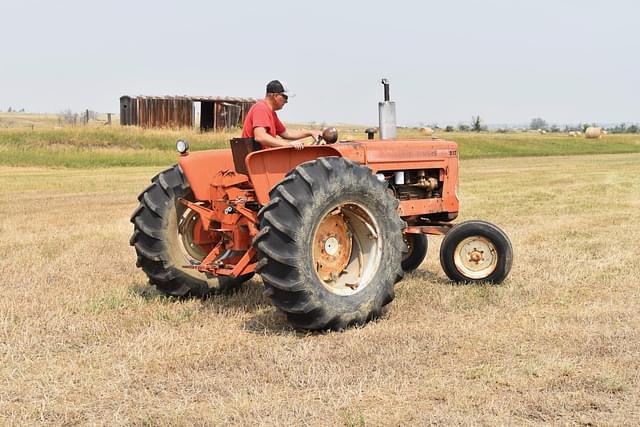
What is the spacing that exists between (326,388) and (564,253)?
198 inches

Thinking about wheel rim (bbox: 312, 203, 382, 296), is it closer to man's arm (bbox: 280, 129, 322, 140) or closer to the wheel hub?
the wheel hub

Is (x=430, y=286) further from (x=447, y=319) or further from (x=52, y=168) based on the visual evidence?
(x=52, y=168)

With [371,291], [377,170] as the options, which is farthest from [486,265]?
[371,291]

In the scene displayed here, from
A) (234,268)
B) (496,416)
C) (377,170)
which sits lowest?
(496,416)

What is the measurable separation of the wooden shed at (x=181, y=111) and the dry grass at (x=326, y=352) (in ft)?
98.0

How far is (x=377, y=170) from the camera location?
634cm

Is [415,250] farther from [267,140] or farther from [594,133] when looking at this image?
[594,133]

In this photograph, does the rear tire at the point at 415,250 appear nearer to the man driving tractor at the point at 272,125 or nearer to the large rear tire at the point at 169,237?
the man driving tractor at the point at 272,125

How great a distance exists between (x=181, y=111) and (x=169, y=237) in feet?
107

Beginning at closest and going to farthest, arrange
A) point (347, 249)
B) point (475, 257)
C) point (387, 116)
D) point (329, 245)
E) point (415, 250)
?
point (329, 245) < point (347, 249) < point (475, 257) < point (387, 116) < point (415, 250)

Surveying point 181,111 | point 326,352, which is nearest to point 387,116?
point 326,352

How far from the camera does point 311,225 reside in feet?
16.6

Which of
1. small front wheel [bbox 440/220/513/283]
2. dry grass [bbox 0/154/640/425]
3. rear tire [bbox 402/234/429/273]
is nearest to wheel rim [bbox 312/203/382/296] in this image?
dry grass [bbox 0/154/640/425]

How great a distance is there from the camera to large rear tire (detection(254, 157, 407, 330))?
4941 millimetres
